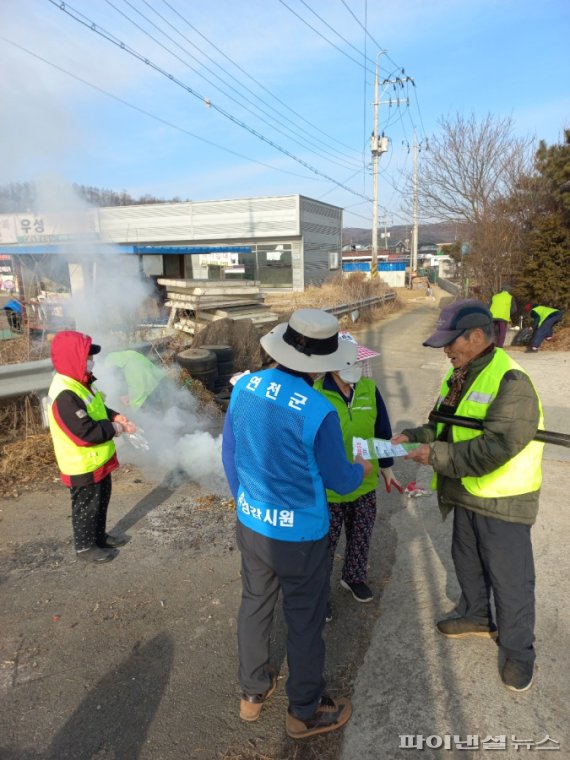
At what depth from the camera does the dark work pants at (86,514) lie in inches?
142

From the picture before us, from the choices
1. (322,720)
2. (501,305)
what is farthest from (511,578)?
(501,305)

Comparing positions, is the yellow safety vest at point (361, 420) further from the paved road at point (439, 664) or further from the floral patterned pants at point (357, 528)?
the paved road at point (439, 664)

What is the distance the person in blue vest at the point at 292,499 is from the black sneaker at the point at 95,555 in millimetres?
1751

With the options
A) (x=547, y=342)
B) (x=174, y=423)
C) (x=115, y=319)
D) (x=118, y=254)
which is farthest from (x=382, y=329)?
(x=174, y=423)

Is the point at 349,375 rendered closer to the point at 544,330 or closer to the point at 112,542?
the point at 112,542

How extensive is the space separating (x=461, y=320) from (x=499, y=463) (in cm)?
74

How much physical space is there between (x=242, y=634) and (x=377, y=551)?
178 centimetres

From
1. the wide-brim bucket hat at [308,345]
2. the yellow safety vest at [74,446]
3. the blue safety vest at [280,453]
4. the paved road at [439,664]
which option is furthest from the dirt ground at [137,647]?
the wide-brim bucket hat at [308,345]

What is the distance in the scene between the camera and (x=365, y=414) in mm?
3094

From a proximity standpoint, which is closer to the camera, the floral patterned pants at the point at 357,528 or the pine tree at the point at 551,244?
the floral patterned pants at the point at 357,528

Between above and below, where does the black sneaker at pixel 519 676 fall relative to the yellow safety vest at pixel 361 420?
below

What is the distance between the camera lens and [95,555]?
11.9 feet

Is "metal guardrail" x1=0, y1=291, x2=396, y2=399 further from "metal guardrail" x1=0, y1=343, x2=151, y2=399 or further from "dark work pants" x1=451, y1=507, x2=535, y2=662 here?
"dark work pants" x1=451, y1=507, x2=535, y2=662

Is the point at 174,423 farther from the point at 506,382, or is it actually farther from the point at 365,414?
the point at 506,382
